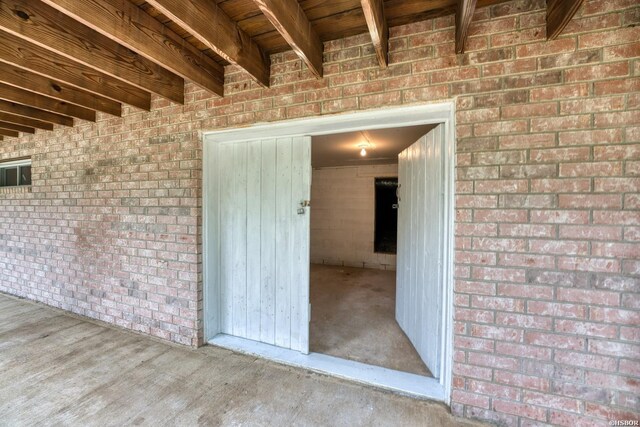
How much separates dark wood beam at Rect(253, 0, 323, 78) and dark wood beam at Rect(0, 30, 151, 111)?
5.78 ft

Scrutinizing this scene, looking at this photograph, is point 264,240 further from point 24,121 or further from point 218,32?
point 24,121

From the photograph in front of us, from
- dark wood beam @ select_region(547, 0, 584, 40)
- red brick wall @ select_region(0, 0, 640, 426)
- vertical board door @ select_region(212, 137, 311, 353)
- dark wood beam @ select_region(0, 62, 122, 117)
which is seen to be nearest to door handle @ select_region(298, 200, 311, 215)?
vertical board door @ select_region(212, 137, 311, 353)

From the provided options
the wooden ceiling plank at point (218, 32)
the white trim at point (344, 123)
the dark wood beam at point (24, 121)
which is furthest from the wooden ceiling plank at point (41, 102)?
the wooden ceiling plank at point (218, 32)

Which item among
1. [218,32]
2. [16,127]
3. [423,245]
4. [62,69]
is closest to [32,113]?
[16,127]

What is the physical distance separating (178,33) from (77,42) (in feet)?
2.05

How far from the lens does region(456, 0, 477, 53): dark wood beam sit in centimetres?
130

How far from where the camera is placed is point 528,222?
1.54 meters

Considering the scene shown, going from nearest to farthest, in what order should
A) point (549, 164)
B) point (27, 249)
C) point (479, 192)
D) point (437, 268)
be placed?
point (549, 164)
point (479, 192)
point (437, 268)
point (27, 249)

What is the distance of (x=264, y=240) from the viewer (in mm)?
2484

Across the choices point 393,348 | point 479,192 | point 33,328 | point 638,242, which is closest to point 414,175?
point 479,192

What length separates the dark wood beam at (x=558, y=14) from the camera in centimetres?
127

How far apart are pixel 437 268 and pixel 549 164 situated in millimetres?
955

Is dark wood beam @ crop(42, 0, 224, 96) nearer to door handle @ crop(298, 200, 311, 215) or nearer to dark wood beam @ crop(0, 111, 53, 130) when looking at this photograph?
door handle @ crop(298, 200, 311, 215)

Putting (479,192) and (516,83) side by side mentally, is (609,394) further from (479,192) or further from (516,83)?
(516,83)
